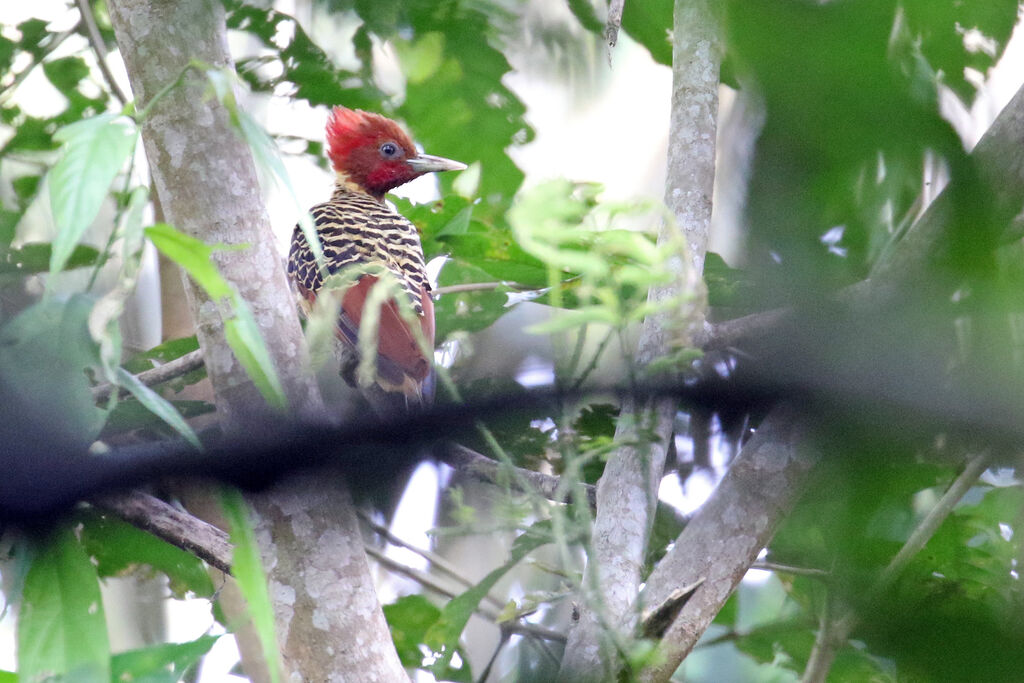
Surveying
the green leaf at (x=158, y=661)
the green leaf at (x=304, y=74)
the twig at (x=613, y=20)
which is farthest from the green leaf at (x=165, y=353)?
the twig at (x=613, y=20)

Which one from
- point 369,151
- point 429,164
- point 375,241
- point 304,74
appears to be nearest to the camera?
point 304,74

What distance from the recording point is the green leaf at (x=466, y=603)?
91 cm

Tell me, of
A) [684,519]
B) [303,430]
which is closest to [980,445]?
[303,430]

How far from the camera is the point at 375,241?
6.97 feet

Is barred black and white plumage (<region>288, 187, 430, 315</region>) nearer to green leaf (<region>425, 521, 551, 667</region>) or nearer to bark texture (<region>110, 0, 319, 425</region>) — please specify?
bark texture (<region>110, 0, 319, 425</region>)

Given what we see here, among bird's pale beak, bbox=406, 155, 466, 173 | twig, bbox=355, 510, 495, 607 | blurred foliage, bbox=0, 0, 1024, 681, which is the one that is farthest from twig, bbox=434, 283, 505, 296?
bird's pale beak, bbox=406, 155, 466, 173

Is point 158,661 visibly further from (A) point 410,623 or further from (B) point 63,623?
(A) point 410,623

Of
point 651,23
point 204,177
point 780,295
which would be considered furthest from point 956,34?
point 204,177

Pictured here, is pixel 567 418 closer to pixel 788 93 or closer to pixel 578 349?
pixel 578 349

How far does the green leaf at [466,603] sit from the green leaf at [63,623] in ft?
1.08

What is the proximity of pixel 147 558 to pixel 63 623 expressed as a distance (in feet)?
2.83

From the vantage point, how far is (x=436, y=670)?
1.16m

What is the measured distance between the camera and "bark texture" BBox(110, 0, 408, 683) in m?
1.02

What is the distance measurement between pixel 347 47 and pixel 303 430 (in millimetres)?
1472
